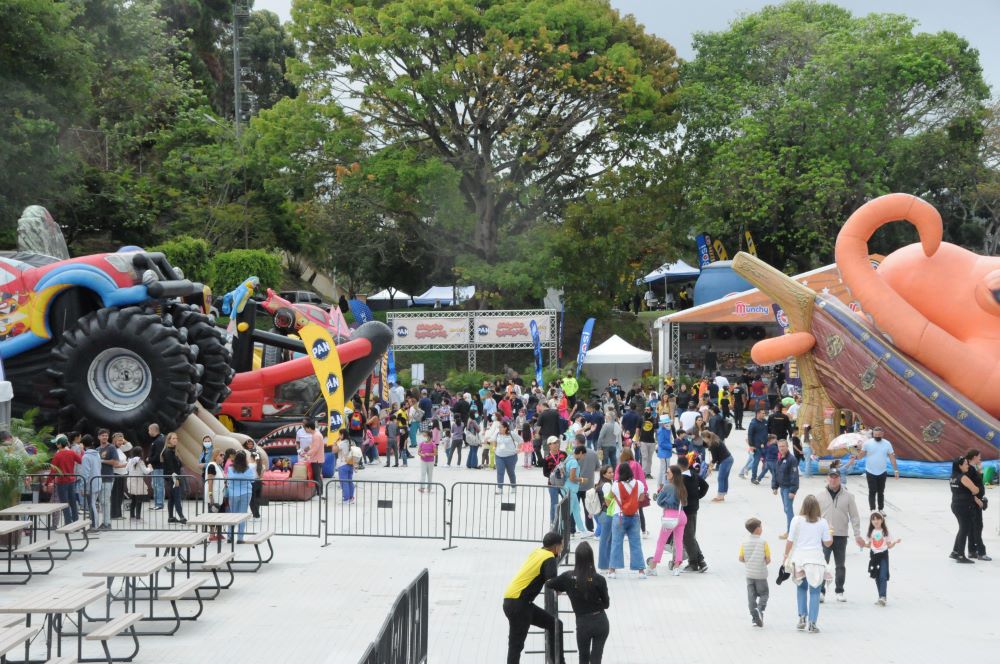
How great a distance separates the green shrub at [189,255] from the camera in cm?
3738

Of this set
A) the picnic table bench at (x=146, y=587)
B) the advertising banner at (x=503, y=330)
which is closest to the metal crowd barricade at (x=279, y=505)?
the picnic table bench at (x=146, y=587)

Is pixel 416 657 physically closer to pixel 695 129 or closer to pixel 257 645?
pixel 257 645

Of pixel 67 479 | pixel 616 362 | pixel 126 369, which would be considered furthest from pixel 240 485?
pixel 616 362

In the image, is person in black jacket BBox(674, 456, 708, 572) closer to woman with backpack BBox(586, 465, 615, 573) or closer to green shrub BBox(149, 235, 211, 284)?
woman with backpack BBox(586, 465, 615, 573)

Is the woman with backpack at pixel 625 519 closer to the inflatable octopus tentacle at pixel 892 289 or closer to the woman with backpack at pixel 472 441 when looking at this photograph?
the inflatable octopus tentacle at pixel 892 289

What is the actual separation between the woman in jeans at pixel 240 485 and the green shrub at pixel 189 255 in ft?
76.7

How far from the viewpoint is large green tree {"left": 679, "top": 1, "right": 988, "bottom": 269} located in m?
39.2

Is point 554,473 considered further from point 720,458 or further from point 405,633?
point 405,633

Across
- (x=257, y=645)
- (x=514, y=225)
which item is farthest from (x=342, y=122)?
(x=257, y=645)

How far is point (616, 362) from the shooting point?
34.2m

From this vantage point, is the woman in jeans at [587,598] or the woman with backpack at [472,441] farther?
the woman with backpack at [472,441]

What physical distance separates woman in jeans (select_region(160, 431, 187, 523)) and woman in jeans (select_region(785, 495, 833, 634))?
818cm

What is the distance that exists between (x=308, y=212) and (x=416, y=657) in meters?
32.9

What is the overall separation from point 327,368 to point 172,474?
184 inches
